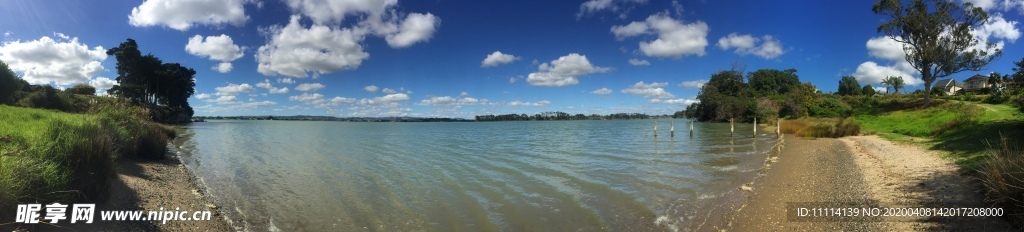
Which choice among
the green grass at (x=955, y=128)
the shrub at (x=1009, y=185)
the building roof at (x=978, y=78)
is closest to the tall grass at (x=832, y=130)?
the green grass at (x=955, y=128)

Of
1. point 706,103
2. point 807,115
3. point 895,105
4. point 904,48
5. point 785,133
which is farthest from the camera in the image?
point 706,103

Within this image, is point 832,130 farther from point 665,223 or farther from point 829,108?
point 829,108

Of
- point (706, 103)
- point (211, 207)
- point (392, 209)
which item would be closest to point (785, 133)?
point (392, 209)

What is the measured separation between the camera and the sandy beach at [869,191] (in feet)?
23.5

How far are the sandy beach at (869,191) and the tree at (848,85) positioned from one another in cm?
8320

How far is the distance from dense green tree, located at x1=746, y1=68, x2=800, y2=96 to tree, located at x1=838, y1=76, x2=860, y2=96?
8011 millimetres

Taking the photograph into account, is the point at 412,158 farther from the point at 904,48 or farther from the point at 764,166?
the point at 904,48

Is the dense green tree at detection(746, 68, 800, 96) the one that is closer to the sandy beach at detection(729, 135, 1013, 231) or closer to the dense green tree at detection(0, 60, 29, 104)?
the sandy beach at detection(729, 135, 1013, 231)

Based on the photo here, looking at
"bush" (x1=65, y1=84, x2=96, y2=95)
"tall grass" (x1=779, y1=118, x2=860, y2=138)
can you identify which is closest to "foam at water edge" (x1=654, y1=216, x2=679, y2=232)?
"tall grass" (x1=779, y1=118, x2=860, y2=138)

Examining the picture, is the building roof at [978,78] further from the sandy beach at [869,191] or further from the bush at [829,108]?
the sandy beach at [869,191]

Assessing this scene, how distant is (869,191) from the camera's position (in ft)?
32.3

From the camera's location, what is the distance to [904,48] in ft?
115

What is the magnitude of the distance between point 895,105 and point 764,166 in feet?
121

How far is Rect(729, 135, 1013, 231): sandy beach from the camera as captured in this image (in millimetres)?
7164
